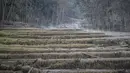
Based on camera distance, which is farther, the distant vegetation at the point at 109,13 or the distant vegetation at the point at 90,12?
the distant vegetation at the point at 90,12

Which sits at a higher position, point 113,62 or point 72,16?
point 72,16

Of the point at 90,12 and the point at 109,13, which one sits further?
the point at 90,12

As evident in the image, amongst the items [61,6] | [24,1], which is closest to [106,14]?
[24,1]

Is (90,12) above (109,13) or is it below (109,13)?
above

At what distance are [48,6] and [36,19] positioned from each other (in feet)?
14.8

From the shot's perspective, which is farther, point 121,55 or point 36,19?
point 36,19

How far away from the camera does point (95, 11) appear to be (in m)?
25.5

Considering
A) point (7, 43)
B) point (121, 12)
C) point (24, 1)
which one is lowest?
point (7, 43)

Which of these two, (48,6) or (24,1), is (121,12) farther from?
(48,6)

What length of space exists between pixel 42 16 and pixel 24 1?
33.2 ft

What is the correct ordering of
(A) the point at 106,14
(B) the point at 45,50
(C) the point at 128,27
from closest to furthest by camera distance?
(B) the point at 45,50, (C) the point at 128,27, (A) the point at 106,14

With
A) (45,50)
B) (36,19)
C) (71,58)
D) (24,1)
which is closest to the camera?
(71,58)

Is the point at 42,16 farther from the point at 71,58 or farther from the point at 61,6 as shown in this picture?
the point at 71,58

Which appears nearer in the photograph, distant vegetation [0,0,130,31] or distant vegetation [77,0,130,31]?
distant vegetation [77,0,130,31]
